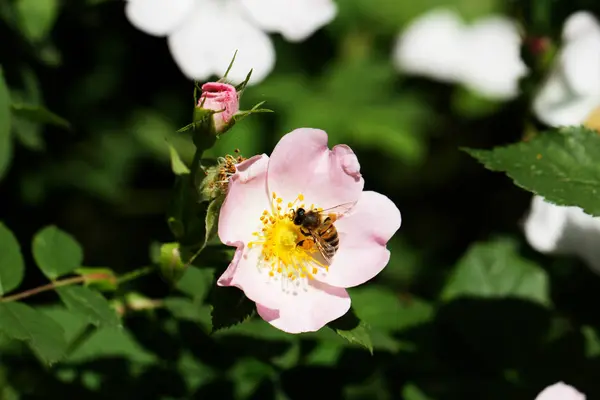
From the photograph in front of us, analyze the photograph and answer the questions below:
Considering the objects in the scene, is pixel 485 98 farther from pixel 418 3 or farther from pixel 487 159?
pixel 487 159

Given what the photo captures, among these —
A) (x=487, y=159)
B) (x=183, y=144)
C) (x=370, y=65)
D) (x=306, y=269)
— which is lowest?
(x=183, y=144)

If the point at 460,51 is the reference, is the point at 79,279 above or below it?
above

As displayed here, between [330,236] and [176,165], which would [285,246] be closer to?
[330,236]

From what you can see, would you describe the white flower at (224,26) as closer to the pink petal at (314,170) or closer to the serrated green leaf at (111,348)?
the pink petal at (314,170)

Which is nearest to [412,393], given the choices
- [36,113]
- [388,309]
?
[388,309]

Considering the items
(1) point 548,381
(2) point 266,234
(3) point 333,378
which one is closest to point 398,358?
(3) point 333,378

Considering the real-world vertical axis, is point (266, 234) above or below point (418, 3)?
above

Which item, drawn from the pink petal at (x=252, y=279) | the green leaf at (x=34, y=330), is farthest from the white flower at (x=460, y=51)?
the green leaf at (x=34, y=330)
